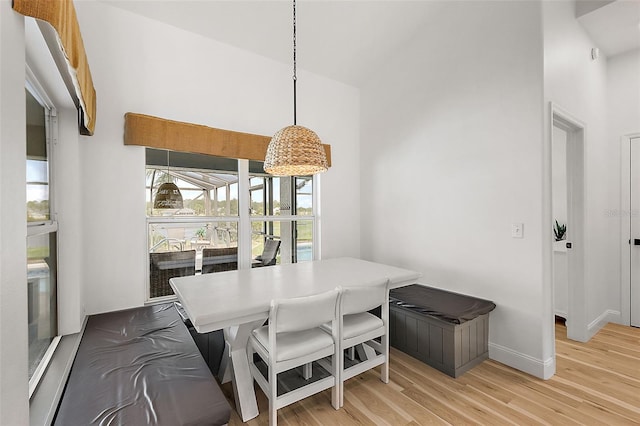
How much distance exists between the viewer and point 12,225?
2.82 ft

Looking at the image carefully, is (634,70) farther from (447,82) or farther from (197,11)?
(197,11)

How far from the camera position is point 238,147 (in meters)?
3.01

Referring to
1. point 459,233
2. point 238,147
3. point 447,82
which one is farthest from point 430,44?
point 238,147

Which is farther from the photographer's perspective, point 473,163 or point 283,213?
point 283,213

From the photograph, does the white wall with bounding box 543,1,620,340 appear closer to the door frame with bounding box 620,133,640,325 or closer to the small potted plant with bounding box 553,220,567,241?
the door frame with bounding box 620,133,640,325

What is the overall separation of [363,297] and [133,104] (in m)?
2.44

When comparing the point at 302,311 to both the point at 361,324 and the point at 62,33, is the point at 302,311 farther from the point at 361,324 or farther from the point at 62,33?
the point at 62,33

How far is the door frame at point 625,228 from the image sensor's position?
3.19m

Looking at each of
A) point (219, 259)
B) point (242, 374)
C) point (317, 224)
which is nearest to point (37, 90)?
point (219, 259)

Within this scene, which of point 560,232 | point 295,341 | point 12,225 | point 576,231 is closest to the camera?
point 12,225

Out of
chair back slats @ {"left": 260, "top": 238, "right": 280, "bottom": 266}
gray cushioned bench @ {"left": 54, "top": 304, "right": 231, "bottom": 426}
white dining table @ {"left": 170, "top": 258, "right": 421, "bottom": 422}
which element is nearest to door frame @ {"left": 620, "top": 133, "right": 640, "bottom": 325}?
white dining table @ {"left": 170, "top": 258, "right": 421, "bottom": 422}

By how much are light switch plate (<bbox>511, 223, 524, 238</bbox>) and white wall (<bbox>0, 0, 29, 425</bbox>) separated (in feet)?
9.63

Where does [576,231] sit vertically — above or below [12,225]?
below

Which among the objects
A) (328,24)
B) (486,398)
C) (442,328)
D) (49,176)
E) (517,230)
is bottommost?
(486,398)
